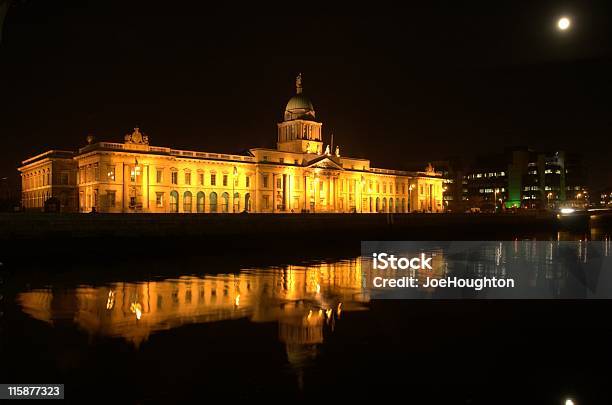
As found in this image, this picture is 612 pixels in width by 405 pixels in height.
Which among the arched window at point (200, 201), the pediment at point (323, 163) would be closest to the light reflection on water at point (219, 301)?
the arched window at point (200, 201)

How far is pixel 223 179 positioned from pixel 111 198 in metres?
18.5

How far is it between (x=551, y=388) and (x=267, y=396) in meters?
6.06

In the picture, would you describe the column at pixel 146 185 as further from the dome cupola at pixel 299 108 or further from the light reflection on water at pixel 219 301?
the light reflection on water at pixel 219 301

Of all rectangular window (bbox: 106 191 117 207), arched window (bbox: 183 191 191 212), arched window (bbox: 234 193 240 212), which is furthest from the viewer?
arched window (bbox: 234 193 240 212)

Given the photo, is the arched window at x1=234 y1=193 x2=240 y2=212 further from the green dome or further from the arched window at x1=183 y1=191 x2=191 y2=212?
the green dome

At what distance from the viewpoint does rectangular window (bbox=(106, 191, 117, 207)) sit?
7531 centimetres

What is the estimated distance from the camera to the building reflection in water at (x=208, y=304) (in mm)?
17297

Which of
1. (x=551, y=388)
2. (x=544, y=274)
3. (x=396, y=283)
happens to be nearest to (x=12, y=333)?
(x=551, y=388)

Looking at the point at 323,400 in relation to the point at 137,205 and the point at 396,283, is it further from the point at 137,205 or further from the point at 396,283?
the point at 137,205

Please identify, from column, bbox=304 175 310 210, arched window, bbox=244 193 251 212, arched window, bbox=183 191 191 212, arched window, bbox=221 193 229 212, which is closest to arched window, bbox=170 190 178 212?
arched window, bbox=183 191 191 212

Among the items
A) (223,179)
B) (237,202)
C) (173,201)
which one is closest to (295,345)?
(173,201)

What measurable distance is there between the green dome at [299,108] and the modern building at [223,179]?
0.19 metres

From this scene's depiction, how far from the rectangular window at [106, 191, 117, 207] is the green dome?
133 feet

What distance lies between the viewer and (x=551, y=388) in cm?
1260
